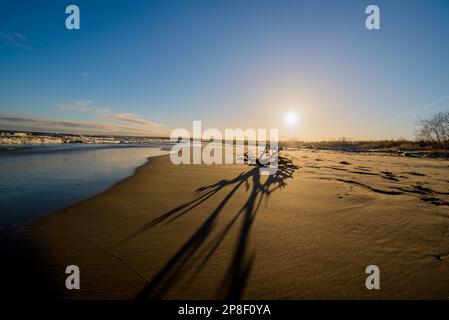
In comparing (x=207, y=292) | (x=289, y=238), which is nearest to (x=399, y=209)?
(x=289, y=238)

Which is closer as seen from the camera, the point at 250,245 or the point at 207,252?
the point at 207,252

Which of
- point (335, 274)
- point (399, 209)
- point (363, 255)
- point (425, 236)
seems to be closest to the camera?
point (335, 274)

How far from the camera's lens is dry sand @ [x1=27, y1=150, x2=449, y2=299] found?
280 centimetres

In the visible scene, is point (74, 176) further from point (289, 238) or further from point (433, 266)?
point (433, 266)

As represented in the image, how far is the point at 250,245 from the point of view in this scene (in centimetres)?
387

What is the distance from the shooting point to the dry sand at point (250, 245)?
2.80m

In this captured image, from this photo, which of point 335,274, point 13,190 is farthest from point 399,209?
point 13,190

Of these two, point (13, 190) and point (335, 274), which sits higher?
point (13, 190)

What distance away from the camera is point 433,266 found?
10.5 feet
